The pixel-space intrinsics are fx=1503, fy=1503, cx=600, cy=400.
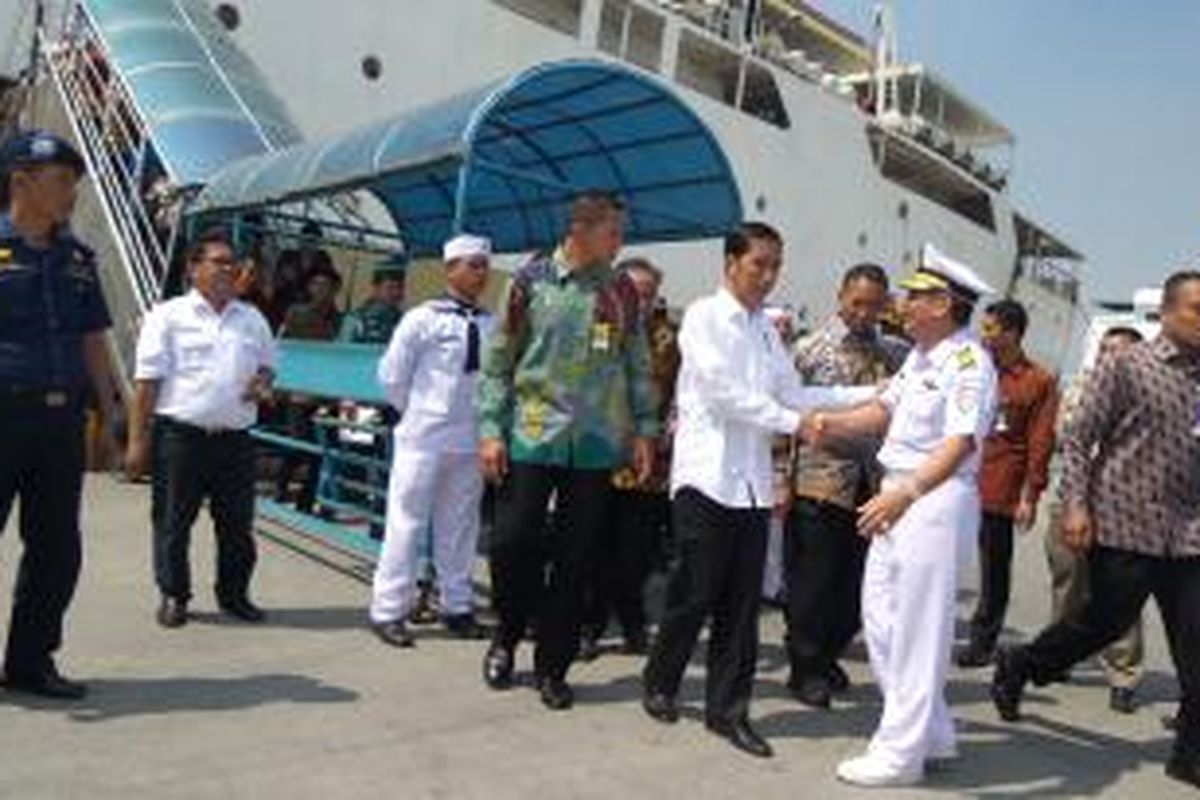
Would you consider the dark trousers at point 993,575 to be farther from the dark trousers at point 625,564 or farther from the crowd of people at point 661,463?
the dark trousers at point 625,564

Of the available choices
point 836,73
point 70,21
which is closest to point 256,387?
point 70,21

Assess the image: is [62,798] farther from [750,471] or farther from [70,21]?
[70,21]

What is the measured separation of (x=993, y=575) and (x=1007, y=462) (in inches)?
20.9

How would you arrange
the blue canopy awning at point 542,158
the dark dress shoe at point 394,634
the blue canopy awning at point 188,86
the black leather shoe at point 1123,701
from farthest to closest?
1. the blue canopy awning at point 188,86
2. the blue canopy awning at point 542,158
3. the black leather shoe at point 1123,701
4. the dark dress shoe at point 394,634

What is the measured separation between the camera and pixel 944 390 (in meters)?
4.85

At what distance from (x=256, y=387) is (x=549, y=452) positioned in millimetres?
1833

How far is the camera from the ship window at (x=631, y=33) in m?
22.2

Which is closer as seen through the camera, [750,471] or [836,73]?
[750,471]

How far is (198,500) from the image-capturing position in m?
6.48

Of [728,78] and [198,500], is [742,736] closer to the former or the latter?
[198,500]

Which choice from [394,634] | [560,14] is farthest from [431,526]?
[560,14]

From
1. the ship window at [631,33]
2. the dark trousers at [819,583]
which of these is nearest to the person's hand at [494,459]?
the dark trousers at [819,583]

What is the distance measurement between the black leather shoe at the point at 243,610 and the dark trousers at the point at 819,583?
7.59 ft

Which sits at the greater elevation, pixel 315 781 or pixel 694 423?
pixel 694 423
